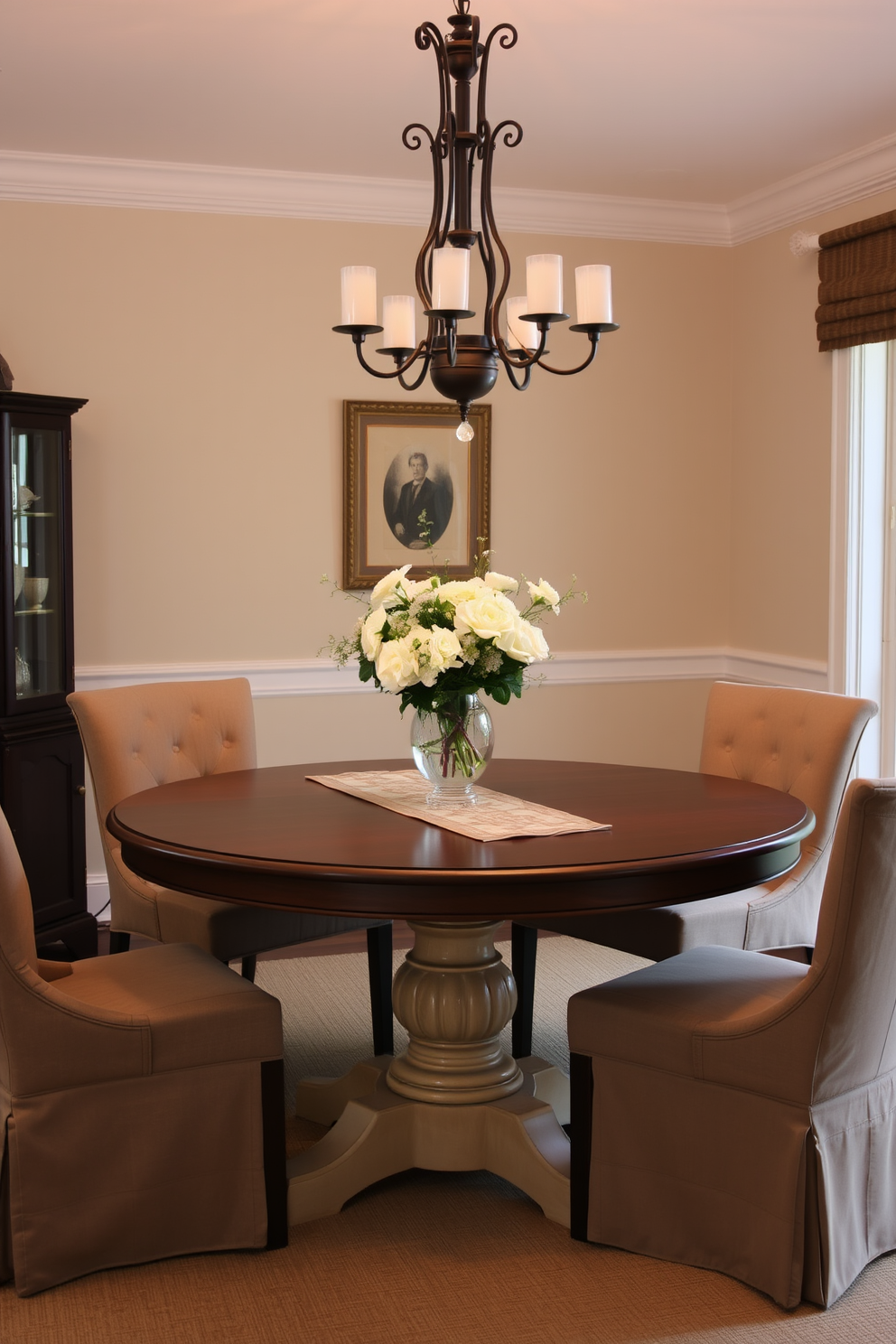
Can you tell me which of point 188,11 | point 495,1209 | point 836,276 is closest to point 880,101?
point 836,276

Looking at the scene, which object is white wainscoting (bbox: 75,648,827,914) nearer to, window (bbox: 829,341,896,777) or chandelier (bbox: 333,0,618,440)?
window (bbox: 829,341,896,777)

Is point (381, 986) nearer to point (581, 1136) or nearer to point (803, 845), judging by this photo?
point (581, 1136)

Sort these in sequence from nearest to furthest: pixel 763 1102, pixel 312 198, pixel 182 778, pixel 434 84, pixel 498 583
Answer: pixel 763 1102
pixel 498 583
pixel 182 778
pixel 434 84
pixel 312 198

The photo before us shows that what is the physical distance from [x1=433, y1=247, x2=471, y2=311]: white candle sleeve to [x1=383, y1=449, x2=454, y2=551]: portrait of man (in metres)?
2.38

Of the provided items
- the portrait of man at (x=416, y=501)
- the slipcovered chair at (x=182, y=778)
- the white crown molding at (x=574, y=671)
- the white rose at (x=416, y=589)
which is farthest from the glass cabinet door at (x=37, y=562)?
the white rose at (x=416, y=589)

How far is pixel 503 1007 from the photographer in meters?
2.70

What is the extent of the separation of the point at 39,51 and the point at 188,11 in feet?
1.67

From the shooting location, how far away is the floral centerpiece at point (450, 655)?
246 centimetres

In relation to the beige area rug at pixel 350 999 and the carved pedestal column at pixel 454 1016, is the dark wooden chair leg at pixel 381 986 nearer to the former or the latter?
the beige area rug at pixel 350 999

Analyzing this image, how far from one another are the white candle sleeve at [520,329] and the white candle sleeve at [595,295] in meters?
0.17

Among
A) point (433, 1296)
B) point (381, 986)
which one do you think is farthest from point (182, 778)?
point (433, 1296)

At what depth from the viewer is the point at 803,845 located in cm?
312

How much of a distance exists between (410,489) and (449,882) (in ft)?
9.79

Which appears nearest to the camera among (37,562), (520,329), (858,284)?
(520,329)
